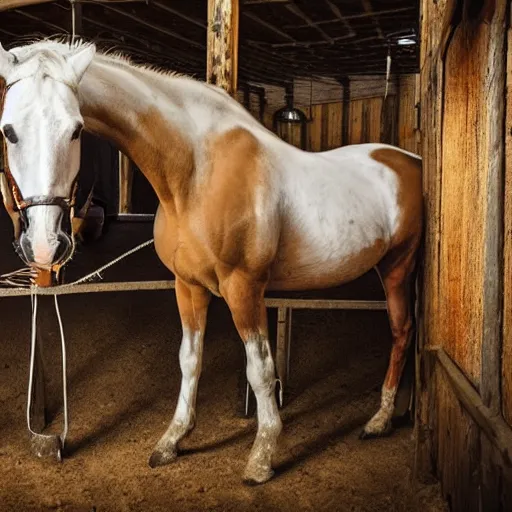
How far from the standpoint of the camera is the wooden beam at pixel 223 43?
3.56m

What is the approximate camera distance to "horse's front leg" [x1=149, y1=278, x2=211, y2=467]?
3.16 m

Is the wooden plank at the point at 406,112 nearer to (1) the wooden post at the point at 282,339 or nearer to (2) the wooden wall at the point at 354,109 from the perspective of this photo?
(2) the wooden wall at the point at 354,109

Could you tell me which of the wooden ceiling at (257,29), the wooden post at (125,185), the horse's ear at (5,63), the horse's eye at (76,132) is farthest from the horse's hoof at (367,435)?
the wooden post at (125,185)

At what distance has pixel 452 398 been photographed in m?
2.36

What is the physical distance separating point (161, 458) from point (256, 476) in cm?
54

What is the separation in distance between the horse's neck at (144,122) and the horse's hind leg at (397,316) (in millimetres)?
1512

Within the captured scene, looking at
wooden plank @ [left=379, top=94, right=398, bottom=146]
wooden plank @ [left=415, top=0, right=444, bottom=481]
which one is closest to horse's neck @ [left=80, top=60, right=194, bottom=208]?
wooden plank @ [left=415, top=0, right=444, bottom=481]

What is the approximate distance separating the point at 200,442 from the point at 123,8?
15.4 feet

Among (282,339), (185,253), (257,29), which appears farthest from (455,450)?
(257,29)

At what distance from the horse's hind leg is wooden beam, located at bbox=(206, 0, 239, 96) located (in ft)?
4.98

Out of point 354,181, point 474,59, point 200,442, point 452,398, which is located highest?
point 474,59

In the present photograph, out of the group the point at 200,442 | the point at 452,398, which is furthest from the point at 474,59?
the point at 200,442

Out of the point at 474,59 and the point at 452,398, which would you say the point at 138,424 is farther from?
the point at 474,59

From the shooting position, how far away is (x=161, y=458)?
120 inches
